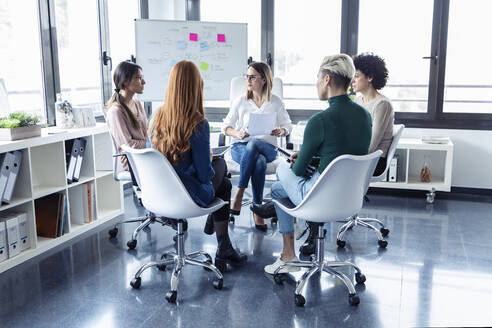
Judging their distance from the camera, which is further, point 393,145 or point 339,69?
point 393,145

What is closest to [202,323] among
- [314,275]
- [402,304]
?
[314,275]

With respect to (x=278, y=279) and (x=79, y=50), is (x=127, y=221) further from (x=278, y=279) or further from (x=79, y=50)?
(x=79, y=50)

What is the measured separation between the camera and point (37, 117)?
3117 millimetres

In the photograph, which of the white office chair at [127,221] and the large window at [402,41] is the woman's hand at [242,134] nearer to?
the white office chair at [127,221]

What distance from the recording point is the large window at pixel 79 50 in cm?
394

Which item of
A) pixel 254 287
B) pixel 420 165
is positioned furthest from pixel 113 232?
pixel 420 165

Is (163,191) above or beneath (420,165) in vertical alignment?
above

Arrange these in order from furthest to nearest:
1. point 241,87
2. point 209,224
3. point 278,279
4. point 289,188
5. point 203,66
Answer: point 203,66, point 241,87, point 209,224, point 278,279, point 289,188

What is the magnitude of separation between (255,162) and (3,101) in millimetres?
1731

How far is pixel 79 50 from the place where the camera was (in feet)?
13.7

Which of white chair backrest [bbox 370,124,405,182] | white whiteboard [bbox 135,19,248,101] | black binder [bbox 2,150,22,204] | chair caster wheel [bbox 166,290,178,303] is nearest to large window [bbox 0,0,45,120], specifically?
black binder [bbox 2,150,22,204]

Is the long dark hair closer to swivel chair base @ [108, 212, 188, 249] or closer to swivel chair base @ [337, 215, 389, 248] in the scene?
swivel chair base @ [108, 212, 188, 249]

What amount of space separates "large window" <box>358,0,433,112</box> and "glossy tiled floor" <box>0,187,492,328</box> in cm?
162

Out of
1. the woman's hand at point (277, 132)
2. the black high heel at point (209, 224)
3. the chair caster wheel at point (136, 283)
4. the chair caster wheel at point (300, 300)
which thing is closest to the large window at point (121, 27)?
the woman's hand at point (277, 132)
